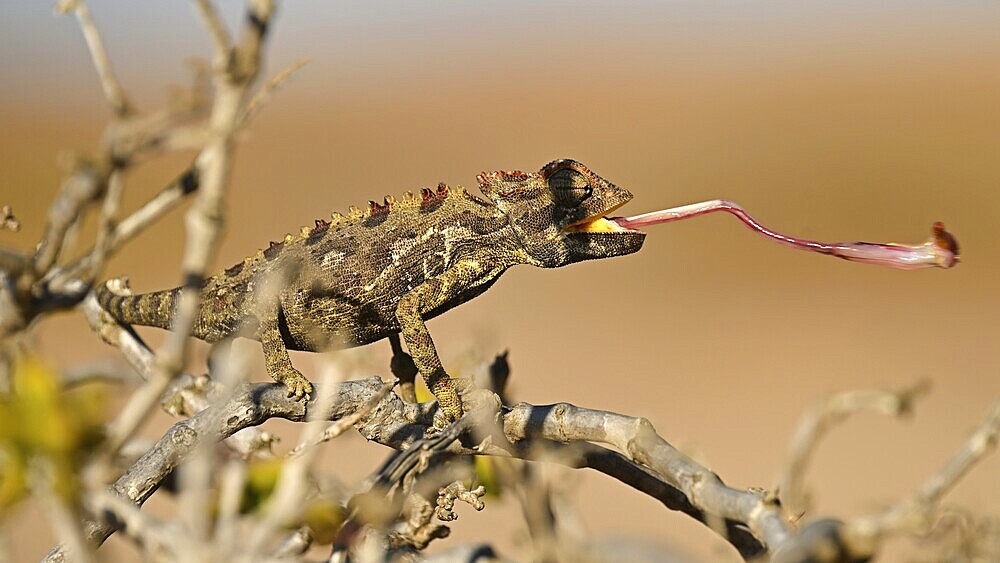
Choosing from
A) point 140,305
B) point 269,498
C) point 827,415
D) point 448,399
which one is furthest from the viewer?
point 140,305

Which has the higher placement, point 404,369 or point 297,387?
point 297,387

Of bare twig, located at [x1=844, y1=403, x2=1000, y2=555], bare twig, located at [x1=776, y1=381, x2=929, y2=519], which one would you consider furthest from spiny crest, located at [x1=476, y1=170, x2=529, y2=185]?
bare twig, located at [x1=844, y1=403, x2=1000, y2=555]

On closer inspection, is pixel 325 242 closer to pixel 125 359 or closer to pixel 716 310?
pixel 125 359

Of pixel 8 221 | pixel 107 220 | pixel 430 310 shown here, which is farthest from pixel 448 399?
pixel 107 220

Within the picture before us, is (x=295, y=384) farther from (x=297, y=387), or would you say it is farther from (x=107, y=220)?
(x=107, y=220)

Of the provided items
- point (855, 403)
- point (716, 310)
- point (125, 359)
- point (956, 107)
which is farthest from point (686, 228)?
point (855, 403)

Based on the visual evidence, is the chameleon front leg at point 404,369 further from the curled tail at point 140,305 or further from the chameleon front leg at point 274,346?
the curled tail at point 140,305

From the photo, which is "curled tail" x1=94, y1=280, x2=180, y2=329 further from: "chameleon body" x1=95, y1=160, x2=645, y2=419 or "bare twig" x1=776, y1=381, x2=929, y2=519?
"bare twig" x1=776, y1=381, x2=929, y2=519
